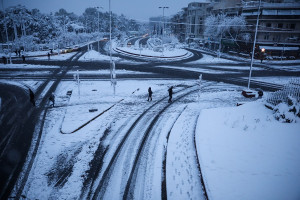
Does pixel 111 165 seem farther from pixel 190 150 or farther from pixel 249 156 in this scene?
pixel 249 156

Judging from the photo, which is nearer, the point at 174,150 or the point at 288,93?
the point at 174,150

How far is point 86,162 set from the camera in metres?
→ 9.29

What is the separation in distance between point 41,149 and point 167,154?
645 centimetres

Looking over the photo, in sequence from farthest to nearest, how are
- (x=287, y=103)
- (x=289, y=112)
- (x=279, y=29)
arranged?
(x=279, y=29)
(x=287, y=103)
(x=289, y=112)

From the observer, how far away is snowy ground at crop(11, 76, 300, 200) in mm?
7520

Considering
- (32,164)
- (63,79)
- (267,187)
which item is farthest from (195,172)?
(63,79)

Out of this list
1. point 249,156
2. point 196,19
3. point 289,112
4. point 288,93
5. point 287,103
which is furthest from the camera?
point 196,19

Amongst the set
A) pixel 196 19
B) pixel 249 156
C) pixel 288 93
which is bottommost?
pixel 249 156

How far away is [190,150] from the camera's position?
10.2 meters

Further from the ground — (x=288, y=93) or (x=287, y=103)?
(x=288, y=93)

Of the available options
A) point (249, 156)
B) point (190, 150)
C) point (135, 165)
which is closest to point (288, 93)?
point (249, 156)

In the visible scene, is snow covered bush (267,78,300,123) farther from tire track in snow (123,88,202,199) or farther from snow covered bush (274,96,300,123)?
tire track in snow (123,88,202,199)

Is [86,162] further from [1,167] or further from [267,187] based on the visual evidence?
[267,187]

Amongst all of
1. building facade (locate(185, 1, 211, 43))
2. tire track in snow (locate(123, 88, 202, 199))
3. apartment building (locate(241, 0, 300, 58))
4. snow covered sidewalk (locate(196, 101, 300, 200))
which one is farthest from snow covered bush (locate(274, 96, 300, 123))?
building facade (locate(185, 1, 211, 43))
